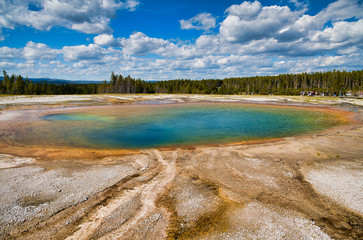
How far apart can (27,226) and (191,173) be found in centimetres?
613

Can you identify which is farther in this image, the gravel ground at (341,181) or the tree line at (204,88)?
the tree line at (204,88)

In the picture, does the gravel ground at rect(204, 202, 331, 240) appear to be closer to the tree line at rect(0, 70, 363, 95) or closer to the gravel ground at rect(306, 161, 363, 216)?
the gravel ground at rect(306, 161, 363, 216)

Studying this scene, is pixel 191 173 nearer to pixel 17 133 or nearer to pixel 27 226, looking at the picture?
pixel 27 226

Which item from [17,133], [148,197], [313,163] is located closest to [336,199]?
[313,163]

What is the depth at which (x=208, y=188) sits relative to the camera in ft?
26.3

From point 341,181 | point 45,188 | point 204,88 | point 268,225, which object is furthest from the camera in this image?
point 204,88

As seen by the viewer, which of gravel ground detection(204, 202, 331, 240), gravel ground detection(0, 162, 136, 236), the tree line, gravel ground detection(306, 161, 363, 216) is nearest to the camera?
gravel ground detection(204, 202, 331, 240)

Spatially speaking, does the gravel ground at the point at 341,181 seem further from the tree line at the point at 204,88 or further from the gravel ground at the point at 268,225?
the tree line at the point at 204,88

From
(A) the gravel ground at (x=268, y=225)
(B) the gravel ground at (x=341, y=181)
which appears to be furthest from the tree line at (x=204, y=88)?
(A) the gravel ground at (x=268, y=225)

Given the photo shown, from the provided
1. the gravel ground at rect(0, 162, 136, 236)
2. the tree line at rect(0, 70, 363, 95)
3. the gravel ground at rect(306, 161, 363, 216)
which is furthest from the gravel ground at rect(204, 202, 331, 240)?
the tree line at rect(0, 70, 363, 95)

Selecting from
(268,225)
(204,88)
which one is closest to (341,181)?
(268,225)

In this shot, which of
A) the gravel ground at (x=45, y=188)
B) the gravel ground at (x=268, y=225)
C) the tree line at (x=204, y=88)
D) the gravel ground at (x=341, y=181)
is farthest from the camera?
the tree line at (x=204, y=88)

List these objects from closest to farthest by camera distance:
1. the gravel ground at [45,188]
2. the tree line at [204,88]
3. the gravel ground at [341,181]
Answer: the gravel ground at [45,188]
the gravel ground at [341,181]
the tree line at [204,88]

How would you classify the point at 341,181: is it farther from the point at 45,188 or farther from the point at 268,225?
the point at 45,188
